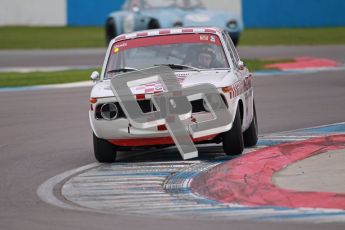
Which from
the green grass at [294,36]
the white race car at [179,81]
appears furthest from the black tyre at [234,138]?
the green grass at [294,36]

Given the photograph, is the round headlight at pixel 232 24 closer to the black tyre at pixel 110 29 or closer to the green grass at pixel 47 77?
the green grass at pixel 47 77

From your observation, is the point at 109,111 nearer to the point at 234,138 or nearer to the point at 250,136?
the point at 234,138

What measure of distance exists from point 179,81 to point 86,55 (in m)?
17.5

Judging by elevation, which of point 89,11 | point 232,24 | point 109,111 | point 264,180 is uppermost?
point 109,111

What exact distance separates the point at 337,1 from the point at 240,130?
2661 centimetres

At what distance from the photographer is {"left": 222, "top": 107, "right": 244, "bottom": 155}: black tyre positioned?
11516mm

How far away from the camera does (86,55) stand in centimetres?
2892

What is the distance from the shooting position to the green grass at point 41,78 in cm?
2205

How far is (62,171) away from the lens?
11320mm

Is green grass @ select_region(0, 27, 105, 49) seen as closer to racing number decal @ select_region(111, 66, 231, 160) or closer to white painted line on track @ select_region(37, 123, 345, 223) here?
racing number decal @ select_region(111, 66, 231, 160)

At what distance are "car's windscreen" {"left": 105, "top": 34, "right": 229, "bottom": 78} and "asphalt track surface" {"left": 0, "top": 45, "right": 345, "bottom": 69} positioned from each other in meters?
13.0

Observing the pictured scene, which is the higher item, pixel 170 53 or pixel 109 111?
pixel 170 53

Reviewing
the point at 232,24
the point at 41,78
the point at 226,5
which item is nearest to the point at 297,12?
the point at 226,5

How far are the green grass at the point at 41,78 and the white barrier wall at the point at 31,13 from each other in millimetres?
15535
